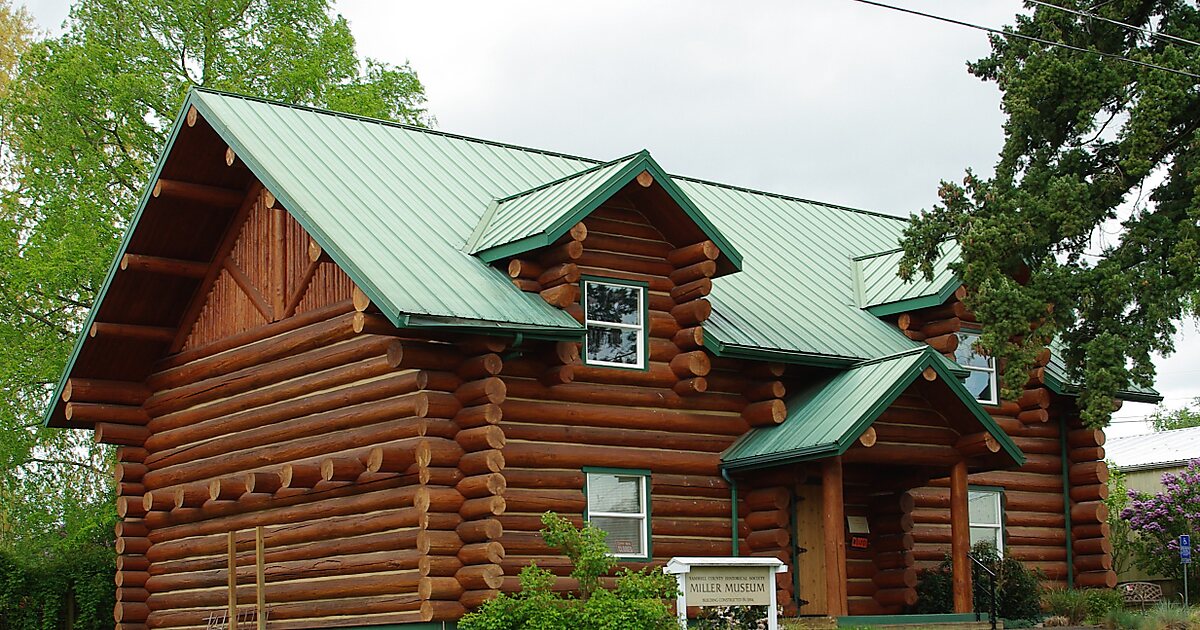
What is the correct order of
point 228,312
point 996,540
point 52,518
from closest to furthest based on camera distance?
point 228,312 → point 996,540 → point 52,518

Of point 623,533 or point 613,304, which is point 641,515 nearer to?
point 623,533

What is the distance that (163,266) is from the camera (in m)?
27.3

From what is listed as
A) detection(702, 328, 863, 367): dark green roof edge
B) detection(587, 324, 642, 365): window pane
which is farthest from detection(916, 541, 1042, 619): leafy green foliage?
detection(587, 324, 642, 365): window pane

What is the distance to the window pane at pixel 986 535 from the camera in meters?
29.8

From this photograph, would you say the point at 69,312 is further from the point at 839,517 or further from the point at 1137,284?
the point at 1137,284

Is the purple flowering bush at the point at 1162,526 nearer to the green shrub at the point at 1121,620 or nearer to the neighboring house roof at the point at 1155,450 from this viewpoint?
the green shrub at the point at 1121,620

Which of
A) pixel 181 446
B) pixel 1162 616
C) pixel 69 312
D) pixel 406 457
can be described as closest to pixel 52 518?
pixel 69 312

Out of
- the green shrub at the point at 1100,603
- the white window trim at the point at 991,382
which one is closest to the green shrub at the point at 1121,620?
the green shrub at the point at 1100,603

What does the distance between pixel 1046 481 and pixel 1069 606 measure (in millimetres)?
3264

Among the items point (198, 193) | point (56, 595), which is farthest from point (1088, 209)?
point (56, 595)

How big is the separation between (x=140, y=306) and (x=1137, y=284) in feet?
54.5

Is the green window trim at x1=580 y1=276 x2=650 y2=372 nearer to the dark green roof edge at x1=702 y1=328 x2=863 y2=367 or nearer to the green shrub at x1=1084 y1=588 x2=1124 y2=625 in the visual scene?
the dark green roof edge at x1=702 y1=328 x2=863 y2=367

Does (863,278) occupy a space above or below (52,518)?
above

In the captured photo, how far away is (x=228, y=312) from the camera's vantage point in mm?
27203
